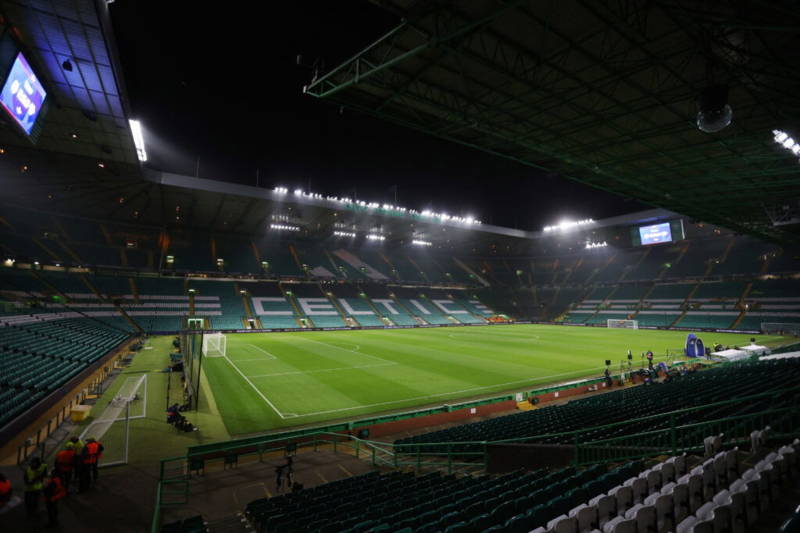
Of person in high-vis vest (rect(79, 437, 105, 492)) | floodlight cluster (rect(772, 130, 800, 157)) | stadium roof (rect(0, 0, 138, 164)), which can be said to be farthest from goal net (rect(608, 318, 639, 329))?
stadium roof (rect(0, 0, 138, 164))

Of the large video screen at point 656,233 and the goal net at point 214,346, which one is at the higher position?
the large video screen at point 656,233

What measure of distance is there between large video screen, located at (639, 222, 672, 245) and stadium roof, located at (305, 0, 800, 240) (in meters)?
23.4

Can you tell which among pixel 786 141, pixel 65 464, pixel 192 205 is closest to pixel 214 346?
pixel 192 205

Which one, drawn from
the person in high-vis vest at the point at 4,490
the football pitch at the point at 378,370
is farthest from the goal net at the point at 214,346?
the person in high-vis vest at the point at 4,490

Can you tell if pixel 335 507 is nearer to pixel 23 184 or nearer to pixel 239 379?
pixel 239 379

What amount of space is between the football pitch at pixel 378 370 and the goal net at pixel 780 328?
3270mm

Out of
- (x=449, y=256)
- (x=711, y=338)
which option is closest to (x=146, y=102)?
(x=711, y=338)

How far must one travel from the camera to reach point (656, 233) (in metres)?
42.5

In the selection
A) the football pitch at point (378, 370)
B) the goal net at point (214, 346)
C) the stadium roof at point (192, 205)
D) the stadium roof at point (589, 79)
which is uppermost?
the stadium roof at point (192, 205)

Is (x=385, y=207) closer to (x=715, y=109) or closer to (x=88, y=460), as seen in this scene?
(x=715, y=109)

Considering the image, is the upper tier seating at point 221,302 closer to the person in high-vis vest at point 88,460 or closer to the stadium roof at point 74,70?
the stadium roof at point 74,70

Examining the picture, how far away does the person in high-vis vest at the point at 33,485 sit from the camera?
7194 millimetres

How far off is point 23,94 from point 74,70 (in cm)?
247

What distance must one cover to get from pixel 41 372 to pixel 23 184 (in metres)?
29.4
